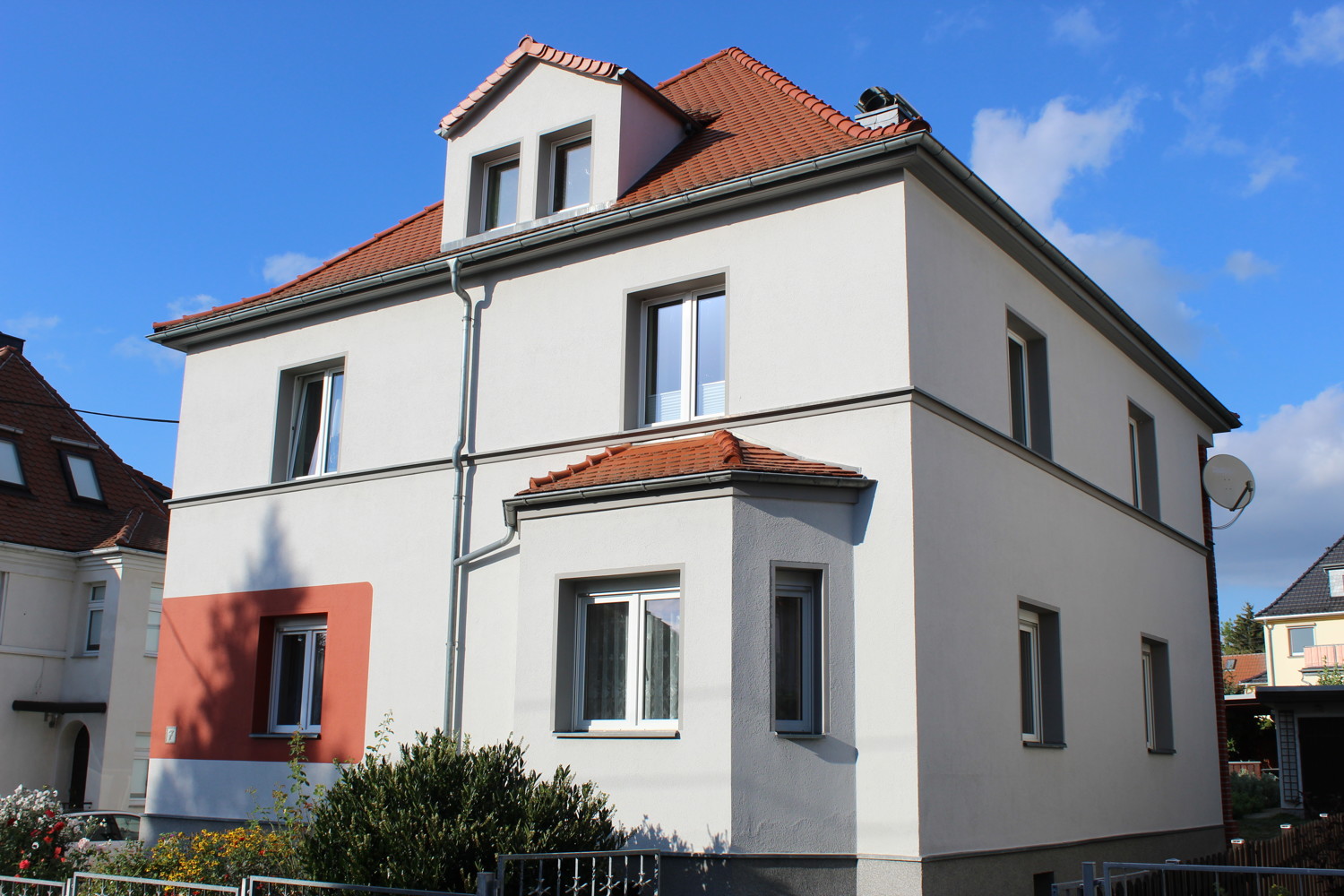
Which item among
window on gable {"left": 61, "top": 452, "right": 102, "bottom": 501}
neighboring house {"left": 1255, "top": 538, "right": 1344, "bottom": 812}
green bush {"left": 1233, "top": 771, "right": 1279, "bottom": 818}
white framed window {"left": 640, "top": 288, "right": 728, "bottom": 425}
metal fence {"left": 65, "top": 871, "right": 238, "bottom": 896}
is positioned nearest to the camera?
metal fence {"left": 65, "top": 871, "right": 238, "bottom": 896}

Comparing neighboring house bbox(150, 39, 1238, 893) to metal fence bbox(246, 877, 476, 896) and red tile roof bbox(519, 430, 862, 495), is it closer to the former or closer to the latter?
red tile roof bbox(519, 430, 862, 495)

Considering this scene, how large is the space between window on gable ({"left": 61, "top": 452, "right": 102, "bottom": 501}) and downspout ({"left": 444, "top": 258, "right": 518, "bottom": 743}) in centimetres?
1829

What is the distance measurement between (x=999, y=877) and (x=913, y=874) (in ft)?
4.84

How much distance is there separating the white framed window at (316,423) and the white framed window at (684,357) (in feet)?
14.1

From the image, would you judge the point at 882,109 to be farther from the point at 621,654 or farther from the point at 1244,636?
the point at 1244,636

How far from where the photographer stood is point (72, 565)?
2642 centimetres

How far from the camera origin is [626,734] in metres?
10.4

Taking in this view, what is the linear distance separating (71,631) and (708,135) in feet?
64.7

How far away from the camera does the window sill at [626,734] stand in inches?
400

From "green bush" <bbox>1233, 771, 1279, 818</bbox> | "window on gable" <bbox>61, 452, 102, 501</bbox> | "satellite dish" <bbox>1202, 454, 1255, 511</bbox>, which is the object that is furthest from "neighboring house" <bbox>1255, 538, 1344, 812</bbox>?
"window on gable" <bbox>61, 452, 102, 501</bbox>

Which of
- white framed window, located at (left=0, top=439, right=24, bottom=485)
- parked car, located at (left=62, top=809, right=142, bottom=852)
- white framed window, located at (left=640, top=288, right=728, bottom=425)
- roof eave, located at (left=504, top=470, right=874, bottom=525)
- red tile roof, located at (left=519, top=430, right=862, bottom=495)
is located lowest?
parked car, located at (left=62, top=809, right=142, bottom=852)

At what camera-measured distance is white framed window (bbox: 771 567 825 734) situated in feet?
33.6

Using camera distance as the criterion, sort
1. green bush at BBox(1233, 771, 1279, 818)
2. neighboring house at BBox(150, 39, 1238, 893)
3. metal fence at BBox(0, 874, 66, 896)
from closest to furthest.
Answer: metal fence at BBox(0, 874, 66, 896)
neighboring house at BBox(150, 39, 1238, 893)
green bush at BBox(1233, 771, 1279, 818)

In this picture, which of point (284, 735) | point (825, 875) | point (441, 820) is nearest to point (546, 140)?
point (284, 735)
